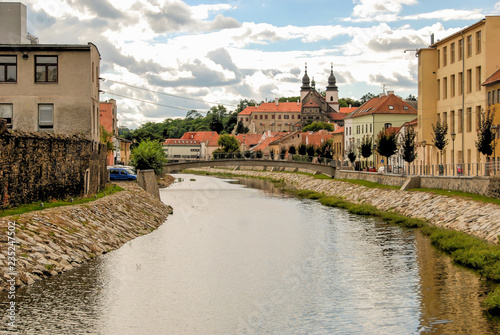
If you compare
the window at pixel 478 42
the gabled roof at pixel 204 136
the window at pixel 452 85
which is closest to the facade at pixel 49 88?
the window at pixel 478 42

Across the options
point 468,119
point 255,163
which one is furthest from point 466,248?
point 255,163

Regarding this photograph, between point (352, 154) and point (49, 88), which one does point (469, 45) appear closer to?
point (49, 88)

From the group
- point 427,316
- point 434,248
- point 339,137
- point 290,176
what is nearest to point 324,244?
point 434,248

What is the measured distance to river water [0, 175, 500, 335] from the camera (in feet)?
57.9

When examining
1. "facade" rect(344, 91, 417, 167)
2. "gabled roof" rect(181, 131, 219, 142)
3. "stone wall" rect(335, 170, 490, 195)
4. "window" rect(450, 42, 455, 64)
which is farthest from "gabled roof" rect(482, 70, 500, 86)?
"gabled roof" rect(181, 131, 219, 142)

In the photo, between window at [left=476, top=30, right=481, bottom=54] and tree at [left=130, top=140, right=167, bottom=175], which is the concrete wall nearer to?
tree at [left=130, top=140, right=167, bottom=175]

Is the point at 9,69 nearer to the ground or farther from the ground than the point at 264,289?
farther from the ground

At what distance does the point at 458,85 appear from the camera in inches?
2093

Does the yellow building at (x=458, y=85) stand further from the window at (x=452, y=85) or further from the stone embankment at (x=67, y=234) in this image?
the stone embankment at (x=67, y=234)

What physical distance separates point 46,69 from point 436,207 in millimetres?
23348

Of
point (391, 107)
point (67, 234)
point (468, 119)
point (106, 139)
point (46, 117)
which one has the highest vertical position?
point (391, 107)

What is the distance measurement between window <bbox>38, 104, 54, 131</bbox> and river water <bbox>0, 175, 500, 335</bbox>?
10048 mm

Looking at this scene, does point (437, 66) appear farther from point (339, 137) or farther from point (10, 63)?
point (339, 137)

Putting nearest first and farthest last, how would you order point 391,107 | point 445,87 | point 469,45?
point 469,45, point 445,87, point 391,107
